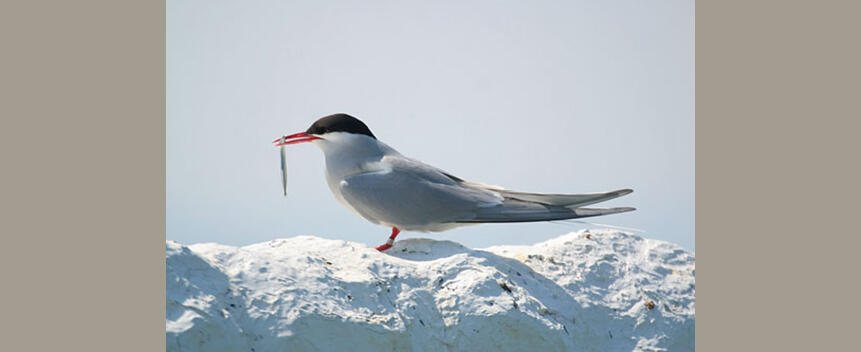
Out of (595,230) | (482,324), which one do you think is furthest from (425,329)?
(595,230)

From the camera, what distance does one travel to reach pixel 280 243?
195 inches

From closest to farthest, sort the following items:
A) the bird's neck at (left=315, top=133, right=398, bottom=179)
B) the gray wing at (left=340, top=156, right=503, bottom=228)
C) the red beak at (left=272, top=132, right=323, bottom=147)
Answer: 1. the gray wing at (left=340, top=156, right=503, bottom=228)
2. the bird's neck at (left=315, top=133, right=398, bottom=179)
3. the red beak at (left=272, top=132, right=323, bottom=147)

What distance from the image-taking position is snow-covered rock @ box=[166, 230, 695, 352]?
154 inches

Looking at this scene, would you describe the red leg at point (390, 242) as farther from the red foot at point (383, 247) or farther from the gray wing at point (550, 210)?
the gray wing at point (550, 210)

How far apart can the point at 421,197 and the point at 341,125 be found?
0.86 m

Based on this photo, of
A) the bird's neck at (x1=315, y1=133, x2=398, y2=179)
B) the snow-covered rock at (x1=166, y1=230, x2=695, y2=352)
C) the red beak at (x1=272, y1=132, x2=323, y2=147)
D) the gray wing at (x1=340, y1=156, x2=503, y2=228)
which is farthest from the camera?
the red beak at (x1=272, y1=132, x2=323, y2=147)

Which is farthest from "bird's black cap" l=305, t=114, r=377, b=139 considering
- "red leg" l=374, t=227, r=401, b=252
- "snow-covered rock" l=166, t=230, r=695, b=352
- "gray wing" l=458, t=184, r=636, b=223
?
"gray wing" l=458, t=184, r=636, b=223

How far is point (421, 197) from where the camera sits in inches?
203

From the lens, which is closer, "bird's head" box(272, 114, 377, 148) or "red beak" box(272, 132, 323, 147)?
"bird's head" box(272, 114, 377, 148)

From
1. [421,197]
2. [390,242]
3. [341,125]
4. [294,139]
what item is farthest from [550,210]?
[294,139]

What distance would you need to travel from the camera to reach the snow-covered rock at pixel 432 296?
391 cm

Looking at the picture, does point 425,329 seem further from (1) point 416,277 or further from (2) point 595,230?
(2) point 595,230

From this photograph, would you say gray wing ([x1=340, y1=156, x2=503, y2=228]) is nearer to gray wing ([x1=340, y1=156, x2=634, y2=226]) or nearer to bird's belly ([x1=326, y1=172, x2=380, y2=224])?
gray wing ([x1=340, y1=156, x2=634, y2=226])

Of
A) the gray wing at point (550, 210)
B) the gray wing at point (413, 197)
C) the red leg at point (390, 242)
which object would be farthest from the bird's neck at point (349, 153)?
the gray wing at point (550, 210)
